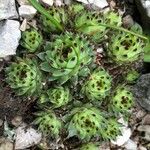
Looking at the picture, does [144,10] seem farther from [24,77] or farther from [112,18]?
[24,77]

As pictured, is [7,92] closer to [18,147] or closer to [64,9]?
[18,147]

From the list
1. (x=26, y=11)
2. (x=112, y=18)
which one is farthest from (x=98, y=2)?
(x=26, y=11)

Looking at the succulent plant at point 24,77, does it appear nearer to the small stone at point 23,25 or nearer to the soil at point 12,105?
the soil at point 12,105

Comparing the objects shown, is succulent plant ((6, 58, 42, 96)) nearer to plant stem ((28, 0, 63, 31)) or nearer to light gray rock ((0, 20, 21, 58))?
light gray rock ((0, 20, 21, 58))

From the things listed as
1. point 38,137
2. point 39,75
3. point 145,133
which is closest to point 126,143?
point 145,133

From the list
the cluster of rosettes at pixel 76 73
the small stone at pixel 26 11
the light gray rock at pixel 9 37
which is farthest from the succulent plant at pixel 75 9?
the light gray rock at pixel 9 37

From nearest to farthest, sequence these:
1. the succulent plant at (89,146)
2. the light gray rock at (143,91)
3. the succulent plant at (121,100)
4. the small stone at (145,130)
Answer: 1. the succulent plant at (121,100)
2. the succulent plant at (89,146)
3. the light gray rock at (143,91)
4. the small stone at (145,130)
